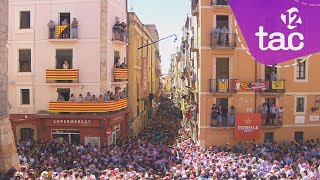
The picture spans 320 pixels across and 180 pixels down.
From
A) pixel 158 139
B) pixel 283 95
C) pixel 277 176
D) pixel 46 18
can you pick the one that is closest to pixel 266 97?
pixel 283 95

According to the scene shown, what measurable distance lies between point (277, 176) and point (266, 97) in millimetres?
14924

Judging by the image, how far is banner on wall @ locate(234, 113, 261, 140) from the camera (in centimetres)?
3219

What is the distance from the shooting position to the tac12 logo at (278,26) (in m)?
8.47

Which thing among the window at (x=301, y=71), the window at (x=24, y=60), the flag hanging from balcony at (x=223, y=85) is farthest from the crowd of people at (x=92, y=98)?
the window at (x=301, y=71)

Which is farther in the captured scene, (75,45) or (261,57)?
(75,45)

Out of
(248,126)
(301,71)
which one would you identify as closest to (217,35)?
(248,126)

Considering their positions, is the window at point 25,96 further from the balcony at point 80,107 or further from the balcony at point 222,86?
the balcony at point 222,86

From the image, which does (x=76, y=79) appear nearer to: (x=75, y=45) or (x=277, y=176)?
(x=75, y=45)

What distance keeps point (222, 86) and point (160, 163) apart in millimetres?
11462

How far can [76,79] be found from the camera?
31.2 metres

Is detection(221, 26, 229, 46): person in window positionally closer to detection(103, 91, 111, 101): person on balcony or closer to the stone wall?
detection(103, 91, 111, 101): person on balcony

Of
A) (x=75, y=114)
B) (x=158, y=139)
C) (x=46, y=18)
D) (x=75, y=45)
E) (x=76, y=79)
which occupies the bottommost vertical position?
(x=158, y=139)

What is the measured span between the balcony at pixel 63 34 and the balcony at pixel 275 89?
1505 centimetres

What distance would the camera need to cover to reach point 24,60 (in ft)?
106
